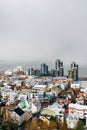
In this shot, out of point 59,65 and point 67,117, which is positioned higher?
point 59,65

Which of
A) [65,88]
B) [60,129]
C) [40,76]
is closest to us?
[60,129]

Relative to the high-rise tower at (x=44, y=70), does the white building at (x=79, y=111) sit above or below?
below

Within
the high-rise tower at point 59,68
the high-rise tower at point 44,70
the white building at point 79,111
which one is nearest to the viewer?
the white building at point 79,111

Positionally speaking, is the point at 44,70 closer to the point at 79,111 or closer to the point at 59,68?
the point at 59,68

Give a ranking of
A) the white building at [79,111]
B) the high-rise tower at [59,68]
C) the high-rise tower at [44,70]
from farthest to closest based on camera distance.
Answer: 1. the high-rise tower at [59,68]
2. the high-rise tower at [44,70]
3. the white building at [79,111]

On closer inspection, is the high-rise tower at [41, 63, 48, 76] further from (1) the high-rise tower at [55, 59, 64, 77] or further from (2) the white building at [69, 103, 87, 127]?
(2) the white building at [69, 103, 87, 127]

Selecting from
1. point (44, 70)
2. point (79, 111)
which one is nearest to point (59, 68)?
point (44, 70)

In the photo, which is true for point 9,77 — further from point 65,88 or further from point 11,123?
point 11,123

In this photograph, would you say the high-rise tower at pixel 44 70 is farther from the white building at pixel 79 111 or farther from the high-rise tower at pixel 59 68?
the white building at pixel 79 111

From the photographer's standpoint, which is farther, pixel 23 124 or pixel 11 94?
pixel 11 94

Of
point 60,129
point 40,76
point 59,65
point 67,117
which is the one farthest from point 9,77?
point 60,129

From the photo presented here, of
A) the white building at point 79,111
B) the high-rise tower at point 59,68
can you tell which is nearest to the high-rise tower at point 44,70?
the high-rise tower at point 59,68
